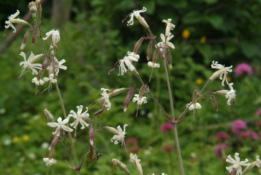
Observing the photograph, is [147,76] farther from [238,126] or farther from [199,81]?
[238,126]

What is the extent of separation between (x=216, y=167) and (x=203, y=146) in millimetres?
772

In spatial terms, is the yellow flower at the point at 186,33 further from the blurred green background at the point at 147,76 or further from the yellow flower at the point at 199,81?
the yellow flower at the point at 199,81

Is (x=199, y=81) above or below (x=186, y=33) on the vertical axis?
below

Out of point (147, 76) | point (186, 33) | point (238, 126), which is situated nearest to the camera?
point (238, 126)

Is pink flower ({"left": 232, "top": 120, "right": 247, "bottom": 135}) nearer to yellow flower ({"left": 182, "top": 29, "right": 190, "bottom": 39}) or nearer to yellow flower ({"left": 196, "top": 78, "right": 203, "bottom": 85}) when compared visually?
yellow flower ({"left": 196, "top": 78, "right": 203, "bottom": 85})

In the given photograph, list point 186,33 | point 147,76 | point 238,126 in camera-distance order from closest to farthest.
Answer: point 238,126, point 147,76, point 186,33

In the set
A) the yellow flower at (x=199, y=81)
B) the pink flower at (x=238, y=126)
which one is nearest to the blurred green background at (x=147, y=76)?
the yellow flower at (x=199, y=81)

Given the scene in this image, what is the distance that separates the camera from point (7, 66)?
5.88 m

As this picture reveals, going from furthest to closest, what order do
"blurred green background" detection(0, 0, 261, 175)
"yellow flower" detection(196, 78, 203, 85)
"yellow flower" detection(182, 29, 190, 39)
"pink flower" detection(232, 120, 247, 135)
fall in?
1. "yellow flower" detection(182, 29, 190, 39)
2. "yellow flower" detection(196, 78, 203, 85)
3. "blurred green background" detection(0, 0, 261, 175)
4. "pink flower" detection(232, 120, 247, 135)

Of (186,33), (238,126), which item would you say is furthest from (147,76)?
(238,126)

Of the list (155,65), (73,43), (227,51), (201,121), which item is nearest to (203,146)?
(201,121)

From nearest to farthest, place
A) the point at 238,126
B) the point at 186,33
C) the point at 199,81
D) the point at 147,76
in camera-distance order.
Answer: the point at 238,126, the point at 199,81, the point at 147,76, the point at 186,33

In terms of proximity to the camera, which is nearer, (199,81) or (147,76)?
(199,81)

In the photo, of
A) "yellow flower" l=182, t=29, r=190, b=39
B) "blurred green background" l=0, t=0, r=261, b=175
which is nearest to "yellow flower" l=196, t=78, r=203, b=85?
"blurred green background" l=0, t=0, r=261, b=175
